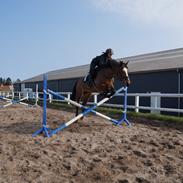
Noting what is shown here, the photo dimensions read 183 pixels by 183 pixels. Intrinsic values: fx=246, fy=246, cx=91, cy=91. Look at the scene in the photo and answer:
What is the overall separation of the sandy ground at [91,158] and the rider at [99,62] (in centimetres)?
173

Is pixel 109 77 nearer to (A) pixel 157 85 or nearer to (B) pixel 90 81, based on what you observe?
(B) pixel 90 81

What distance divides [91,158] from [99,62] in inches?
130

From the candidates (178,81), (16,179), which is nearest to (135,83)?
(178,81)

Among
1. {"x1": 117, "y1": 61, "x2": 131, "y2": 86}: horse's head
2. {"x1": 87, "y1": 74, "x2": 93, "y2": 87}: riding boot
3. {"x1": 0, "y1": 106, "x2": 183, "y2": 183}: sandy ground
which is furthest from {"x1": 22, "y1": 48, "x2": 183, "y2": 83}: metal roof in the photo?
{"x1": 0, "y1": 106, "x2": 183, "y2": 183}: sandy ground

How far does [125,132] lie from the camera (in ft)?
19.6

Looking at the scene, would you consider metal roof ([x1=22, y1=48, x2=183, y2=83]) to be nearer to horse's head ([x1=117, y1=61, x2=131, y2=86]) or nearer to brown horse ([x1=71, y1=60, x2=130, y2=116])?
brown horse ([x1=71, y1=60, x2=130, y2=116])

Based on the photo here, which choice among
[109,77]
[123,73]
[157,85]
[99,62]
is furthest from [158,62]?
[123,73]

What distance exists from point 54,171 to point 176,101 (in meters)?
11.6

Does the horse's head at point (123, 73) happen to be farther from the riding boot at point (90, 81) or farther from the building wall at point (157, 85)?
the building wall at point (157, 85)

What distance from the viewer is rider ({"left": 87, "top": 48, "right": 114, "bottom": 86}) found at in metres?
6.46

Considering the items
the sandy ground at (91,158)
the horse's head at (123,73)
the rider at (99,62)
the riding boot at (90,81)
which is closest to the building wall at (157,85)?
the riding boot at (90,81)

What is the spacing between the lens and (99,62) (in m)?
6.63

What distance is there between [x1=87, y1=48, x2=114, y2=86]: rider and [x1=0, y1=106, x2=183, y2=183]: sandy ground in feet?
5.69

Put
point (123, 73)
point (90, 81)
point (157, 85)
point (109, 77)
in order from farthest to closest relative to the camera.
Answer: point (157, 85), point (90, 81), point (109, 77), point (123, 73)
